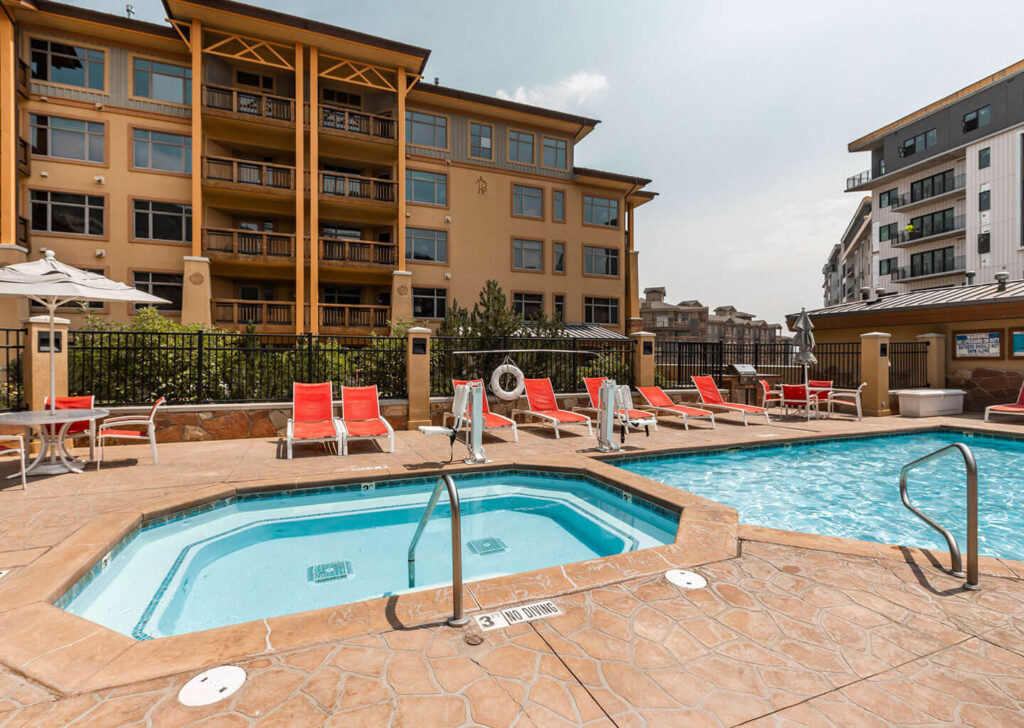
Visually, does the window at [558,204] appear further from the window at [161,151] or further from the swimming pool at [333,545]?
the swimming pool at [333,545]

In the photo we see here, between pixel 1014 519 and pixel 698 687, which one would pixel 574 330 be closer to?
pixel 1014 519

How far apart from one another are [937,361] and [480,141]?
1941 centimetres

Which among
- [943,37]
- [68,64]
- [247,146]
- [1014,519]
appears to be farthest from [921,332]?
[68,64]

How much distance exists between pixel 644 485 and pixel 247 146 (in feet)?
68.0

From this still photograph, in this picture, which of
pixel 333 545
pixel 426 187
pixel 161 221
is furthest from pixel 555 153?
pixel 333 545

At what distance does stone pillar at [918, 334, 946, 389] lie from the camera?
47.4 feet

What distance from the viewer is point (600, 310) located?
80.5ft

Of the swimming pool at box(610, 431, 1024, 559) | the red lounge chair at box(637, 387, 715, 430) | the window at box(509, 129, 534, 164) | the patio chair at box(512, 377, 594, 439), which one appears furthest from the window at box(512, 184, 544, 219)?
the swimming pool at box(610, 431, 1024, 559)

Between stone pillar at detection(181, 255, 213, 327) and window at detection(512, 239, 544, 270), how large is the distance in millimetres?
12640

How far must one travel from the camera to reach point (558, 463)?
7.07 meters

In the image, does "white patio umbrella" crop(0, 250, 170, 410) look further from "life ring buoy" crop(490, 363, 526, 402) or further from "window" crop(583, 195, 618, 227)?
"window" crop(583, 195, 618, 227)

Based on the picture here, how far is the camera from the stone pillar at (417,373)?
995 centimetres

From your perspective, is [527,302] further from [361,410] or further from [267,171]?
[361,410]

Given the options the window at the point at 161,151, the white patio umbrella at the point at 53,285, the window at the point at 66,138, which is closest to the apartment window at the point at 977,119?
the window at the point at 161,151
